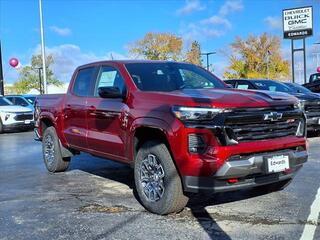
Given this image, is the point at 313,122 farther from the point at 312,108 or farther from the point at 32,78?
the point at 32,78

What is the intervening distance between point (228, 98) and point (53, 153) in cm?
437

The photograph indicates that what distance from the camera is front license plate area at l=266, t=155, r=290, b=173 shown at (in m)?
5.68

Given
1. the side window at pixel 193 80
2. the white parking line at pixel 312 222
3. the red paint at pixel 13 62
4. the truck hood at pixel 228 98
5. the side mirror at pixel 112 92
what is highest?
the red paint at pixel 13 62

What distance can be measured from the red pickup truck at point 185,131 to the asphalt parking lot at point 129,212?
0.35 metres

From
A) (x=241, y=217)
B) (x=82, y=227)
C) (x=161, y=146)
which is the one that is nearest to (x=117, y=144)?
(x=161, y=146)

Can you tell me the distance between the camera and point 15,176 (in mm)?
9062

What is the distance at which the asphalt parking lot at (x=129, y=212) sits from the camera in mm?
5301

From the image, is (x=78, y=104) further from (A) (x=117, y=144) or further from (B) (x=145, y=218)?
(B) (x=145, y=218)

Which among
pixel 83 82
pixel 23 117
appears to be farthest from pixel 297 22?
pixel 83 82

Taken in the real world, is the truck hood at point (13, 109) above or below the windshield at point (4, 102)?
below

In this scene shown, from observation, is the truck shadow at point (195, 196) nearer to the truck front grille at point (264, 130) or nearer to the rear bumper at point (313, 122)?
the truck front grille at point (264, 130)

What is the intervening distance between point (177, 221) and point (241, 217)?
74 cm

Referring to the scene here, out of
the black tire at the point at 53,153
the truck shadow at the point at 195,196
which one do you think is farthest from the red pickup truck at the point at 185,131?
the black tire at the point at 53,153

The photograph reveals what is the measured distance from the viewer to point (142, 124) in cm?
610
